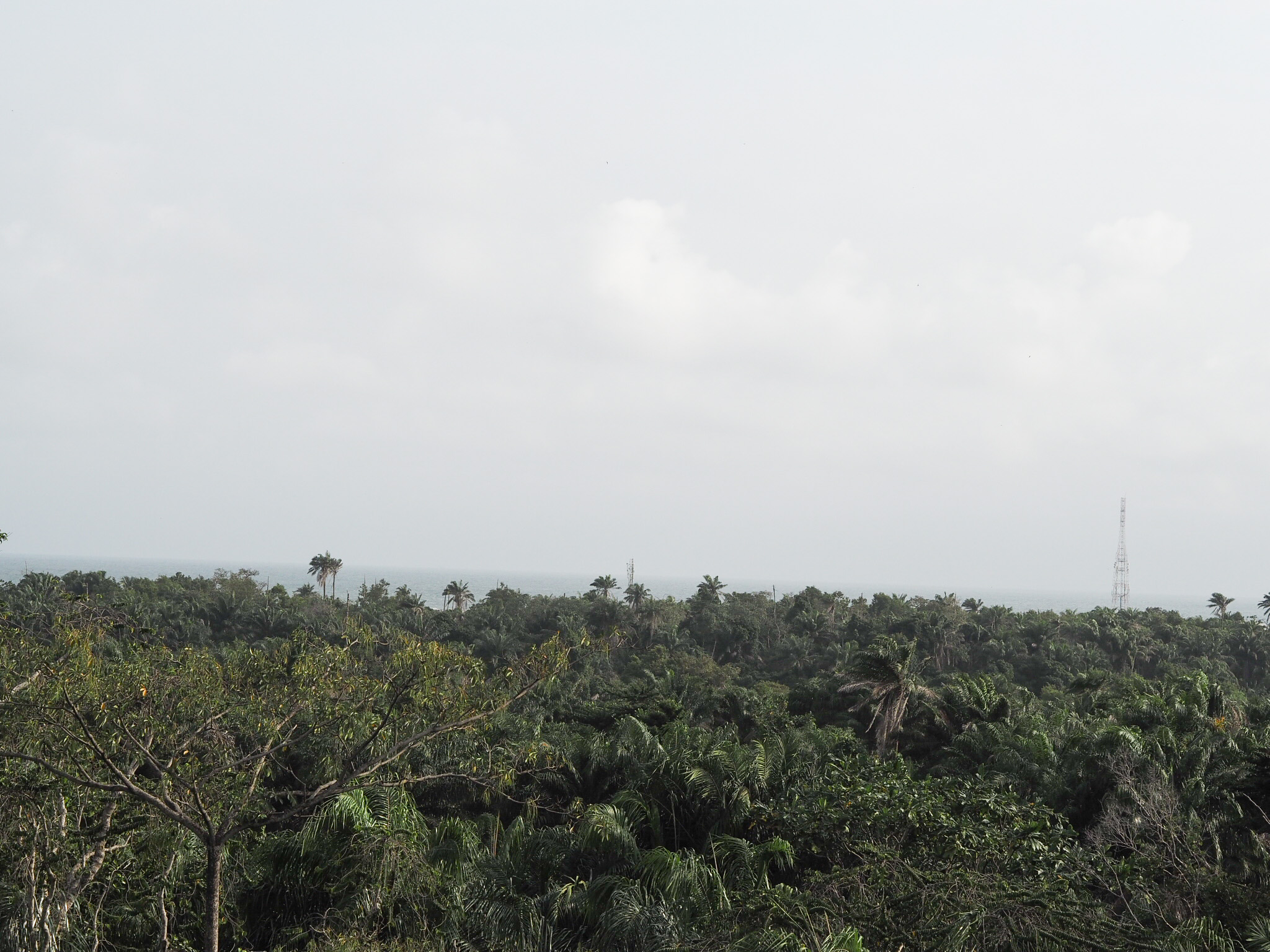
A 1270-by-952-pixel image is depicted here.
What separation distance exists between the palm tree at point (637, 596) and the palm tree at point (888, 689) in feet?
136

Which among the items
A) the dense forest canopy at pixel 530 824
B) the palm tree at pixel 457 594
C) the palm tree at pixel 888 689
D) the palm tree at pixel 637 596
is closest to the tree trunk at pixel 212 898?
the dense forest canopy at pixel 530 824

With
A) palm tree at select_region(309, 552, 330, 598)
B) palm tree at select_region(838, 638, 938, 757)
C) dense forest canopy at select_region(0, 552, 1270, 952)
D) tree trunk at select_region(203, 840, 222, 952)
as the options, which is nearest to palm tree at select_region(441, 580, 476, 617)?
palm tree at select_region(309, 552, 330, 598)

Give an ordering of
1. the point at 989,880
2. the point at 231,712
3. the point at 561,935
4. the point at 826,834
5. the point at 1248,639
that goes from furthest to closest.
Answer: the point at 1248,639 → the point at 826,834 → the point at 561,935 → the point at 231,712 → the point at 989,880

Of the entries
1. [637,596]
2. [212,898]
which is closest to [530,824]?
[212,898]

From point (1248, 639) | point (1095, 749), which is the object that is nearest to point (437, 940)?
point (1095, 749)

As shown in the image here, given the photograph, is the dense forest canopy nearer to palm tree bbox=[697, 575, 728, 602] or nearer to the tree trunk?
the tree trunk

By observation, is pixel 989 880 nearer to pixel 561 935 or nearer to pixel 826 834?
pixel 826 834

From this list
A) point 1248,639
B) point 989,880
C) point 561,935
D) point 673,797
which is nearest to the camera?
point 989,880

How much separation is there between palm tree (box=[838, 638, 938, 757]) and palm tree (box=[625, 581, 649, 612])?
41438 millimetres

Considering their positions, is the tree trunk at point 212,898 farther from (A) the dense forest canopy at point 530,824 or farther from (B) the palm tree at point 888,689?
(B) the palm tree at point 888,689

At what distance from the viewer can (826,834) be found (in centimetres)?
1349

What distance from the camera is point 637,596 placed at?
7269 centimetres

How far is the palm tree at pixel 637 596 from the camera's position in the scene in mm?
71812

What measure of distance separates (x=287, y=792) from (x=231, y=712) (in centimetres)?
134
